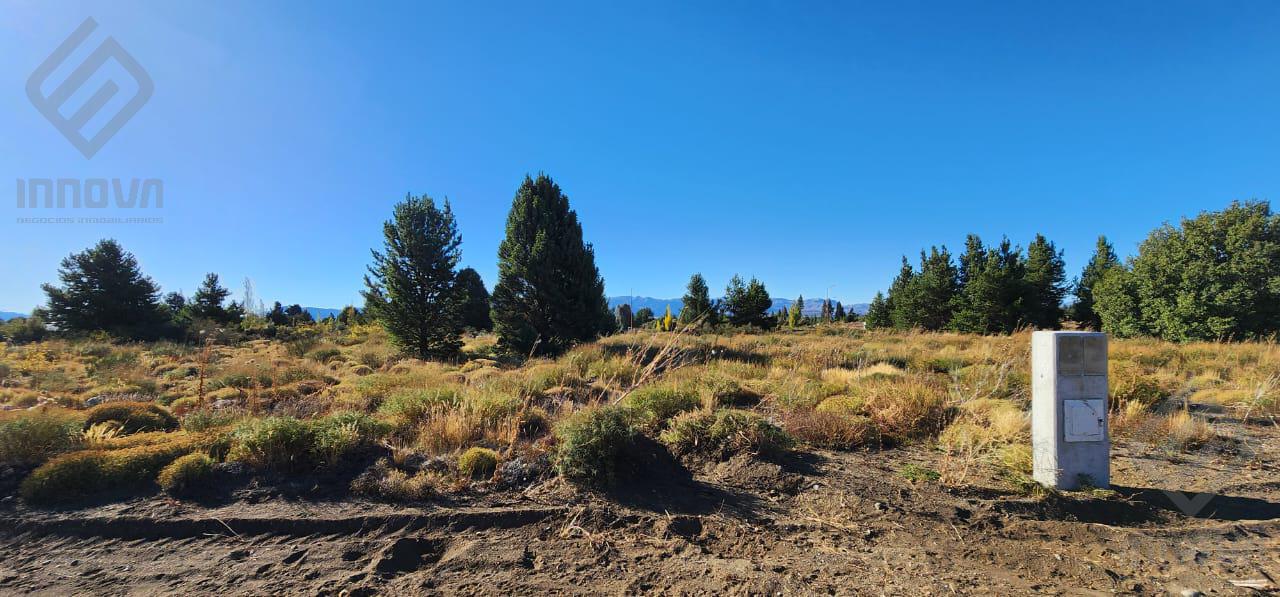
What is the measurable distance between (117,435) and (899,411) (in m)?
8.90

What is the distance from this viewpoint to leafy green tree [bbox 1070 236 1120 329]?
82.4 feet

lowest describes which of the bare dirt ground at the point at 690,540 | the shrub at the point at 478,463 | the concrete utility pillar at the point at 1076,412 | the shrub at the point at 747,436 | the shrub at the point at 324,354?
the shrub at the point at 324,354

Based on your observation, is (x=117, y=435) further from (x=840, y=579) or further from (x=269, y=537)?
(x=840, y=579)

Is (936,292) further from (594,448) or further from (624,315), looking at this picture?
(594,448)

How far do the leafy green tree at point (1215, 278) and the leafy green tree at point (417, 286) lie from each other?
27.5 metres

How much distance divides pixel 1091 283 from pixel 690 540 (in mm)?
38937

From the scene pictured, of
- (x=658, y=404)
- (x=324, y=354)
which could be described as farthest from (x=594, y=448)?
(x=324, y=354)

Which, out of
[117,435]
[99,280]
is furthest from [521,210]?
[99,280]

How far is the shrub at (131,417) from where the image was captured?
5109mm

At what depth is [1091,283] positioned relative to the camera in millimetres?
28359

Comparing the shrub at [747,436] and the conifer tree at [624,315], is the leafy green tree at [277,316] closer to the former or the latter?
the conifer tree at [624,315]

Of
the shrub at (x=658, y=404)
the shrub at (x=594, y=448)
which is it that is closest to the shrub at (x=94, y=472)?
the shrub at (x=594, y=448)

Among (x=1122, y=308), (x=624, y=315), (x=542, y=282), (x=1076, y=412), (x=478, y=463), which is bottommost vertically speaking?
(x=478, y=463)

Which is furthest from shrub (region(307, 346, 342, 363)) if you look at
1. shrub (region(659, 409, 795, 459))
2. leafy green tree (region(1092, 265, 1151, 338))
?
leafy green tree (region(1092, 265, 1151, 338))
